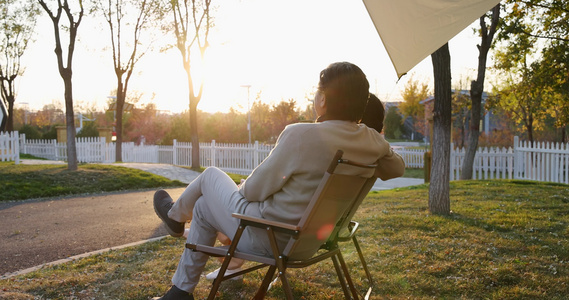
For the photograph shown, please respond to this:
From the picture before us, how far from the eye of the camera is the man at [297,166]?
2.57 m

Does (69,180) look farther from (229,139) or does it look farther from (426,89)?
(426,89)

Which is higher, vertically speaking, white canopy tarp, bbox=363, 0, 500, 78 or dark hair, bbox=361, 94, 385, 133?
white canopy tarp, bbox=363, 0, 500, 78

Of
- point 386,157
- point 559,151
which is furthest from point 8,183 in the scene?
point 559,151

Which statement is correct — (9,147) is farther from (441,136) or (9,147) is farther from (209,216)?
(209,216)

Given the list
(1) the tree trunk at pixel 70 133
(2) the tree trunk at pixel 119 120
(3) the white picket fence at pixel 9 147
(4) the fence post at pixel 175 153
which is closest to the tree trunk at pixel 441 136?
(1) the tree trunk at pixel 70 133

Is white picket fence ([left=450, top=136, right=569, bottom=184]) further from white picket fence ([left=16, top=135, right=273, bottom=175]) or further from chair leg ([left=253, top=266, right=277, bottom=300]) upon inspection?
chair leg ([left=253, top=266, right=277, bottom=300])

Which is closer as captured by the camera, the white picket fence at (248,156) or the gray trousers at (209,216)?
the gray trousers at (209,216)

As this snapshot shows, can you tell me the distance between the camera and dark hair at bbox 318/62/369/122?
8.71 feet

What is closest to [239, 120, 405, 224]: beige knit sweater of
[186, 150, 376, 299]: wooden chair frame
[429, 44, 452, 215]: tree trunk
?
[186, 150, 376, 299]: wooden chair frame

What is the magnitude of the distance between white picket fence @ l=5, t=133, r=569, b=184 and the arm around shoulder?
13.0 meters

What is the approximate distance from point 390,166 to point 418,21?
0.97 meters

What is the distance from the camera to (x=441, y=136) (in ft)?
24.2

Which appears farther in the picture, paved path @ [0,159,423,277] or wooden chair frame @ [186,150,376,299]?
paved path @ [0,159,423,277]

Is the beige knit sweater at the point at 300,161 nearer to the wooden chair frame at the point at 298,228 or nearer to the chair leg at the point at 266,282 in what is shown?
the wooden chair frame at the point at 298,228
